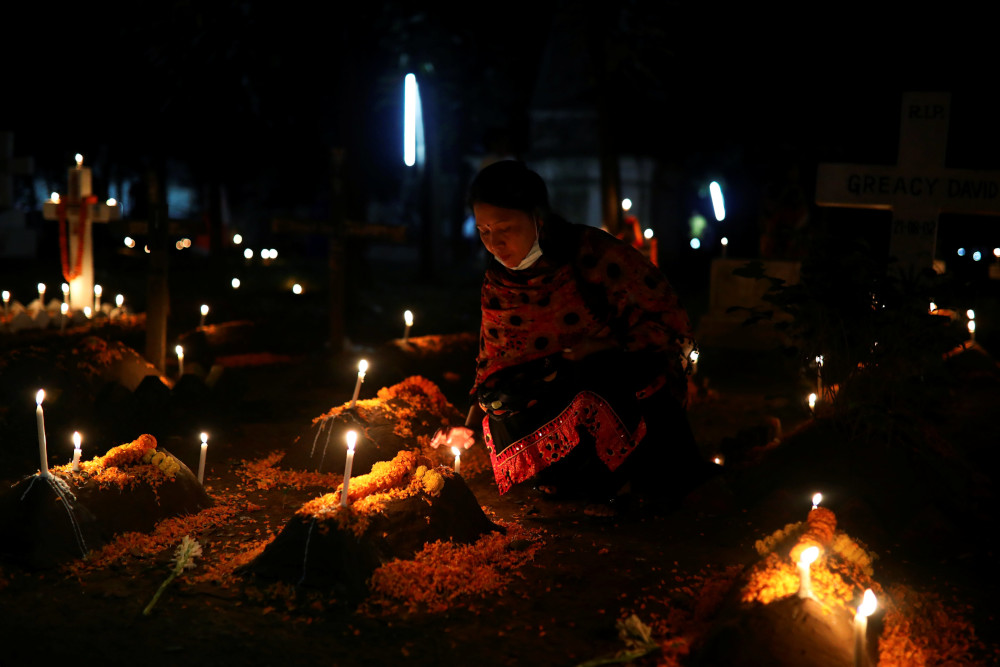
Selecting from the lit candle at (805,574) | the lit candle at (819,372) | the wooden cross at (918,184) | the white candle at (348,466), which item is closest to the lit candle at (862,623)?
the lit candle at (805,574)

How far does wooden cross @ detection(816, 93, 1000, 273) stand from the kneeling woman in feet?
11.0

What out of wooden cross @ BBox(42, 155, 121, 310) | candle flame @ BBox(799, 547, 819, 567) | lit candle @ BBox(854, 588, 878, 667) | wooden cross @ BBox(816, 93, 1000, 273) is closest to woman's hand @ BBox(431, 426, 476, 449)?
candle flame @ BBox(799, 547, 819, 567)

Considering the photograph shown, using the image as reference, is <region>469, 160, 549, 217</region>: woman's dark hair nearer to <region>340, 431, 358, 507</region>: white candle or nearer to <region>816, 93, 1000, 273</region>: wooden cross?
<region>340, 431, 358, 507</region>: white candle

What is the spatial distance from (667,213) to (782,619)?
28.4 meters

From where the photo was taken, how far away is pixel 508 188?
447cm

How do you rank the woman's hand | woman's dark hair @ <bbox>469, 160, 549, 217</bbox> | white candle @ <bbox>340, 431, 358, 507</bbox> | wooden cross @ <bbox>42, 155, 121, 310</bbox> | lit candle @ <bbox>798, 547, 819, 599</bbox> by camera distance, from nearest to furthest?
lit candle @ <bbox>798, 547, 819, 599</bbox>
white candle @ <bbox>340, 431, 358, 507</bbox>
woman's dark hair @ <bbox>469, 160, 549, 217</bbox>
the woman's hand
wooden cross @ <bbox>42, 155, 121, 310</bbox>

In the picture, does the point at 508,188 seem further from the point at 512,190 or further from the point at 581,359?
the point at 581,359

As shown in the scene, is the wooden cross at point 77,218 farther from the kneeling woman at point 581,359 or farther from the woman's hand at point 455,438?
the kneeling woman at point 581,359

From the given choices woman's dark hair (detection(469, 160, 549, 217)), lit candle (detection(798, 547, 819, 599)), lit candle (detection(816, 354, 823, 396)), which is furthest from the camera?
lit candle (detection(816, 354, 823, 396))

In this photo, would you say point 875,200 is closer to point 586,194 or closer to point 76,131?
point 586,194

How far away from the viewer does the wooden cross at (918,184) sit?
23.5 feet

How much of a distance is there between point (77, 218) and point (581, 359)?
785 centimetres

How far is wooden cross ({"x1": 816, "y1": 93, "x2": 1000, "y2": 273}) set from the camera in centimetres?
715

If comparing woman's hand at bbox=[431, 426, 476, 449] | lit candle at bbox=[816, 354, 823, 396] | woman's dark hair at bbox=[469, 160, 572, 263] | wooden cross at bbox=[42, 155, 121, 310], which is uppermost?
woman's dark hair at bbox=[469, 160, 572, 263]
